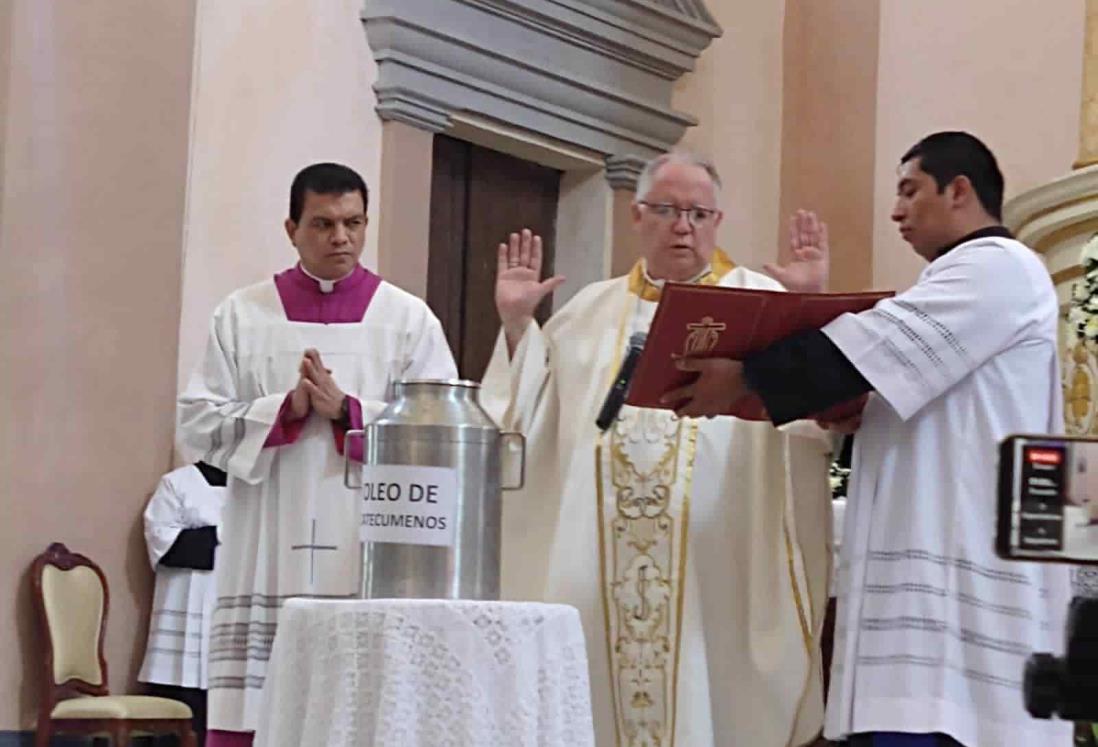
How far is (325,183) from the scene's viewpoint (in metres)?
4.59

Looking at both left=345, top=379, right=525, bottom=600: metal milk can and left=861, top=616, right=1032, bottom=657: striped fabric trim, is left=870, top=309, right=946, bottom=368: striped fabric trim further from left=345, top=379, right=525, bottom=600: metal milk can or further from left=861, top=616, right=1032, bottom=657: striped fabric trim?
left=345, top=379, right=525, bottom=600: metal milk can

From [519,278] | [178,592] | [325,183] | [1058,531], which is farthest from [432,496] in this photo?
[178,592]

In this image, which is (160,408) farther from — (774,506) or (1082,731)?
(1082,731)

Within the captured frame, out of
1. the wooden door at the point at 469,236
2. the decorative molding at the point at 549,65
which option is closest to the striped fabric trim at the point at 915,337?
the decorative molding at the point at 549,65

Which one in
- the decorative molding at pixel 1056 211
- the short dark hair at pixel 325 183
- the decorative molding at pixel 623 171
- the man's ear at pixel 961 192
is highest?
the decorative molding at pixel 623 171

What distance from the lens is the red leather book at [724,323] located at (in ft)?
11.3

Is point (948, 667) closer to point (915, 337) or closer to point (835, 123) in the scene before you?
point (915, 337)

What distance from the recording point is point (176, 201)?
747cm

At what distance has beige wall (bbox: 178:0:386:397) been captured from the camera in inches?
295

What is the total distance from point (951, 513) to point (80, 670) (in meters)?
4.43

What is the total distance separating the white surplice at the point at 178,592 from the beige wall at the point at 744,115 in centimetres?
332

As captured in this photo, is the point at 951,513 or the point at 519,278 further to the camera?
the point at 519,278

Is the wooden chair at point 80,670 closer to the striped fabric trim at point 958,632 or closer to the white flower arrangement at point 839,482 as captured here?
the white flower arrangement at point 839,482

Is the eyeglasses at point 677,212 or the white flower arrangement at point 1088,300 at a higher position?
the eyeglasses at point 677,212
